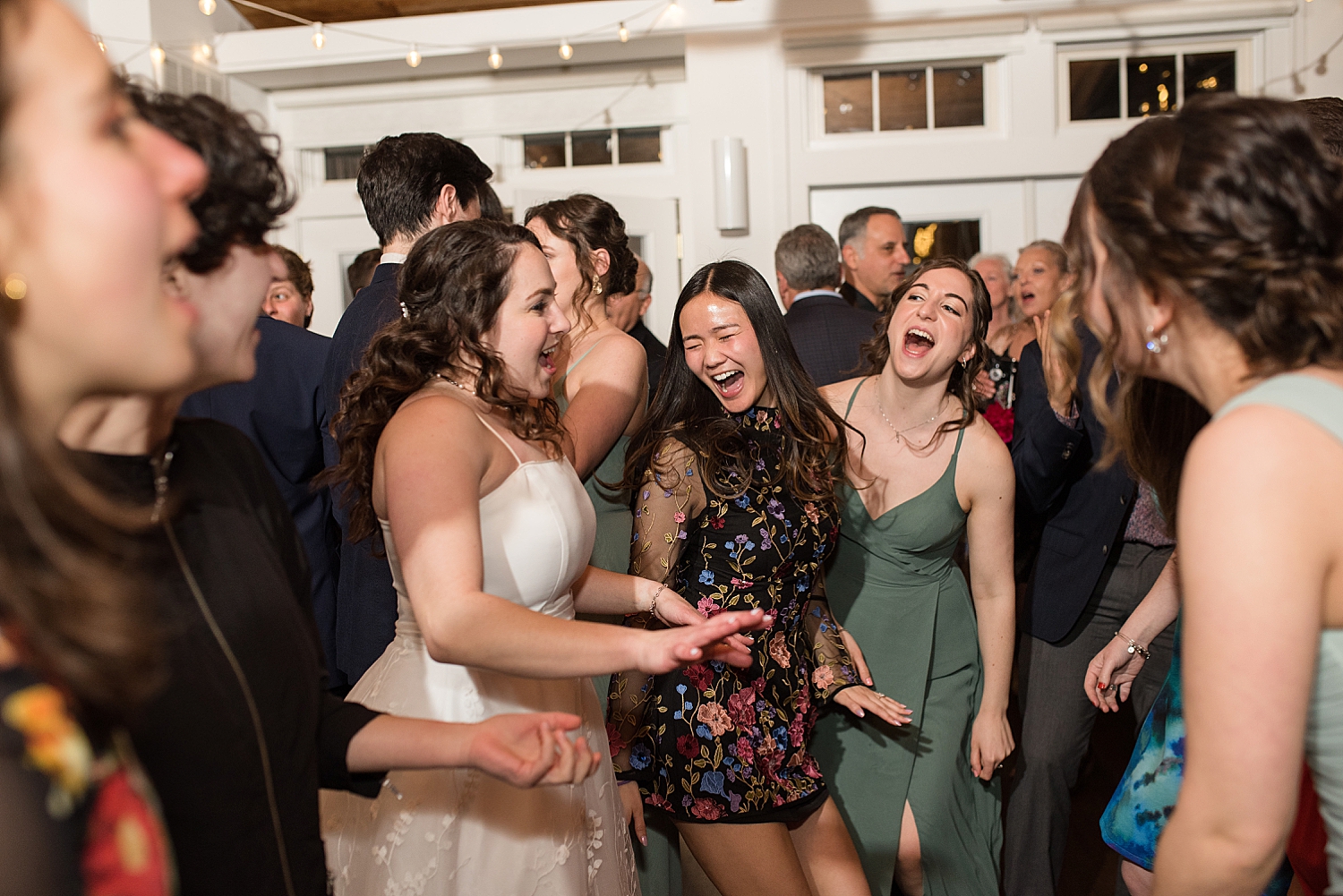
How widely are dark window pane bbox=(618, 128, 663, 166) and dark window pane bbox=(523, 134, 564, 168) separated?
0.36 meters

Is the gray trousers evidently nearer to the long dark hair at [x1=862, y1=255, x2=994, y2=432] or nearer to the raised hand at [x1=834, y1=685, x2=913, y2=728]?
the raised hand at [x1=834, y1=685, x2=913, y2=728]

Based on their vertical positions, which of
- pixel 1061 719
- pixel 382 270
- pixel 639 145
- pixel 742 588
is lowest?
pixel 1061 719

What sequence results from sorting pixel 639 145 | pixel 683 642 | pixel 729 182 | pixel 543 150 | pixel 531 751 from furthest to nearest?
pixel 543 150 → pixel 639 145 → pixel 729 182 → pixel 683 642 → pixel 531 751

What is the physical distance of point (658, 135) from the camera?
5.53m

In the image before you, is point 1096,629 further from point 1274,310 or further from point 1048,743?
point 1274,310

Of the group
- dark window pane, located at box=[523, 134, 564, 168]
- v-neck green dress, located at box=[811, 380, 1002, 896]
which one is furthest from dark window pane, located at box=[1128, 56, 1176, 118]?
v-neck green dress, located at box=[811, 380, 1002, 896]

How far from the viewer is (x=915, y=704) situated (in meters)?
2.26

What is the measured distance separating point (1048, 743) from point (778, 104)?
12.0 ft

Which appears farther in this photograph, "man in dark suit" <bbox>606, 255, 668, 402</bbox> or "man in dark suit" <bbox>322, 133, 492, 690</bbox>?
"man in dark suit" <bbox>606, 255, 668, 402</bbox>

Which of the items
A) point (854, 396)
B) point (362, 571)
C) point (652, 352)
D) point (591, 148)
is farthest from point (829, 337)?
point (591, 148)

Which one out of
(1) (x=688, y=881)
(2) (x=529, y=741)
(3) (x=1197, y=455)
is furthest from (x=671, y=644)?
(1) (x=688, y=881)

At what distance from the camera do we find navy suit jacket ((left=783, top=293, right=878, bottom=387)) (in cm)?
362

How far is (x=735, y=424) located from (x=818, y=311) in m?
1.73

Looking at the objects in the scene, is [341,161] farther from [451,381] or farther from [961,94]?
[451,381]
